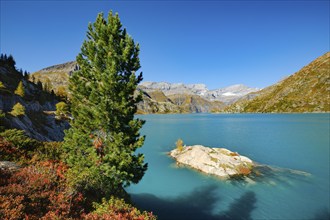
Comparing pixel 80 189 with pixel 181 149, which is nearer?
pixel 80 189

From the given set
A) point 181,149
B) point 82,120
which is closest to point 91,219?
point 82,120

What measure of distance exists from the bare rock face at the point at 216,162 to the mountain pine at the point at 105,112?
85.9 feet

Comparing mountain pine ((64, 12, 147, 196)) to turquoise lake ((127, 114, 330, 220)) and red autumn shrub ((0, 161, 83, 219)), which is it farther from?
turquoise lake ((127, 114, 330, 220))

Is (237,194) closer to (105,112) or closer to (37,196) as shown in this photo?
(105,112)

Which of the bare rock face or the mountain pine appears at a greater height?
the mountain pine

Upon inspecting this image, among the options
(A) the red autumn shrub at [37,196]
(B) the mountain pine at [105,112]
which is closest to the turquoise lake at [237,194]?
(B) the mountain pine at [105,112]

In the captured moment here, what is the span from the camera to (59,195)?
13.7 meters

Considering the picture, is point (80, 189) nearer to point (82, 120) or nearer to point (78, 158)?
point (78, 158)

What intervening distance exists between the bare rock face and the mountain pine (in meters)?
26.2

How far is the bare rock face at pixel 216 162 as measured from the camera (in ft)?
135

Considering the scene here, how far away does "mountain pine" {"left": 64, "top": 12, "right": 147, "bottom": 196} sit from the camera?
60.6 feet

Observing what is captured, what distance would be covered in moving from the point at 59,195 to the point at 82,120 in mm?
8096

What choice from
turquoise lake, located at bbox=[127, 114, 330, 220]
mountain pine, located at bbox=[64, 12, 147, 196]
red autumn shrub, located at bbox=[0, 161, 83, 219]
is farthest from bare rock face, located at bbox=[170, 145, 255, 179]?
red autumn shrub, located at bbox=[0, 161, 83, 219]

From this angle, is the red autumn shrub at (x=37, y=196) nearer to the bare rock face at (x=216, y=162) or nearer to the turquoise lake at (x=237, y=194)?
the turquoise lake at (x=237, y=194)
